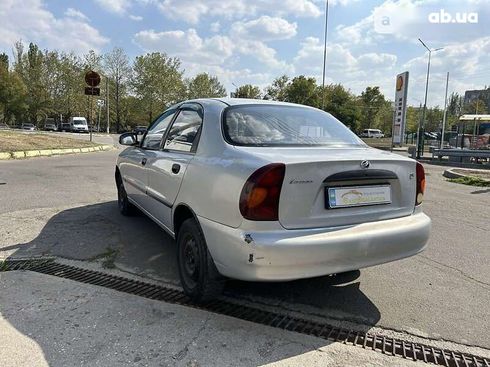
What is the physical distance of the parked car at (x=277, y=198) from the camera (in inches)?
104

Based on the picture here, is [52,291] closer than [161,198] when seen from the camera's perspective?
Yes

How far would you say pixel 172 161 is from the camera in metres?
3.74

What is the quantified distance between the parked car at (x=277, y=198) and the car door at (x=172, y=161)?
2 centimetres

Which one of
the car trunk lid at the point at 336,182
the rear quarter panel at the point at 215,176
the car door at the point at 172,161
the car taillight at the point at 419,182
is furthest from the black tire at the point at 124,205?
the car taillight at the point at 419,182

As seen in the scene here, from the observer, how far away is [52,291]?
134 inches

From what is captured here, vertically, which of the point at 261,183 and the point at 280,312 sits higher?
the point at 261,183

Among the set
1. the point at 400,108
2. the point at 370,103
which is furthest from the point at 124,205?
the point at 370,103

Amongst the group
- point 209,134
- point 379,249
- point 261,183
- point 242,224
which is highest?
point 209,134

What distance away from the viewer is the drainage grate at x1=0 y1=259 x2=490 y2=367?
104 inches

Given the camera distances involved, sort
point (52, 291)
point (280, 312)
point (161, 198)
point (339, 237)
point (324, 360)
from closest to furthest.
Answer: point (324, 360)
point (339, 237)
point (280, 312)
point (52, 291)
point (161, 198)

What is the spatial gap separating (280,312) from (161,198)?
157 cm

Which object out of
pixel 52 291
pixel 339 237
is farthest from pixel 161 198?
pixel 339 237

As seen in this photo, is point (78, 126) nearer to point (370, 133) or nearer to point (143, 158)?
point (370, 133)

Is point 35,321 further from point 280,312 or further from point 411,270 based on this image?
point 411,270
